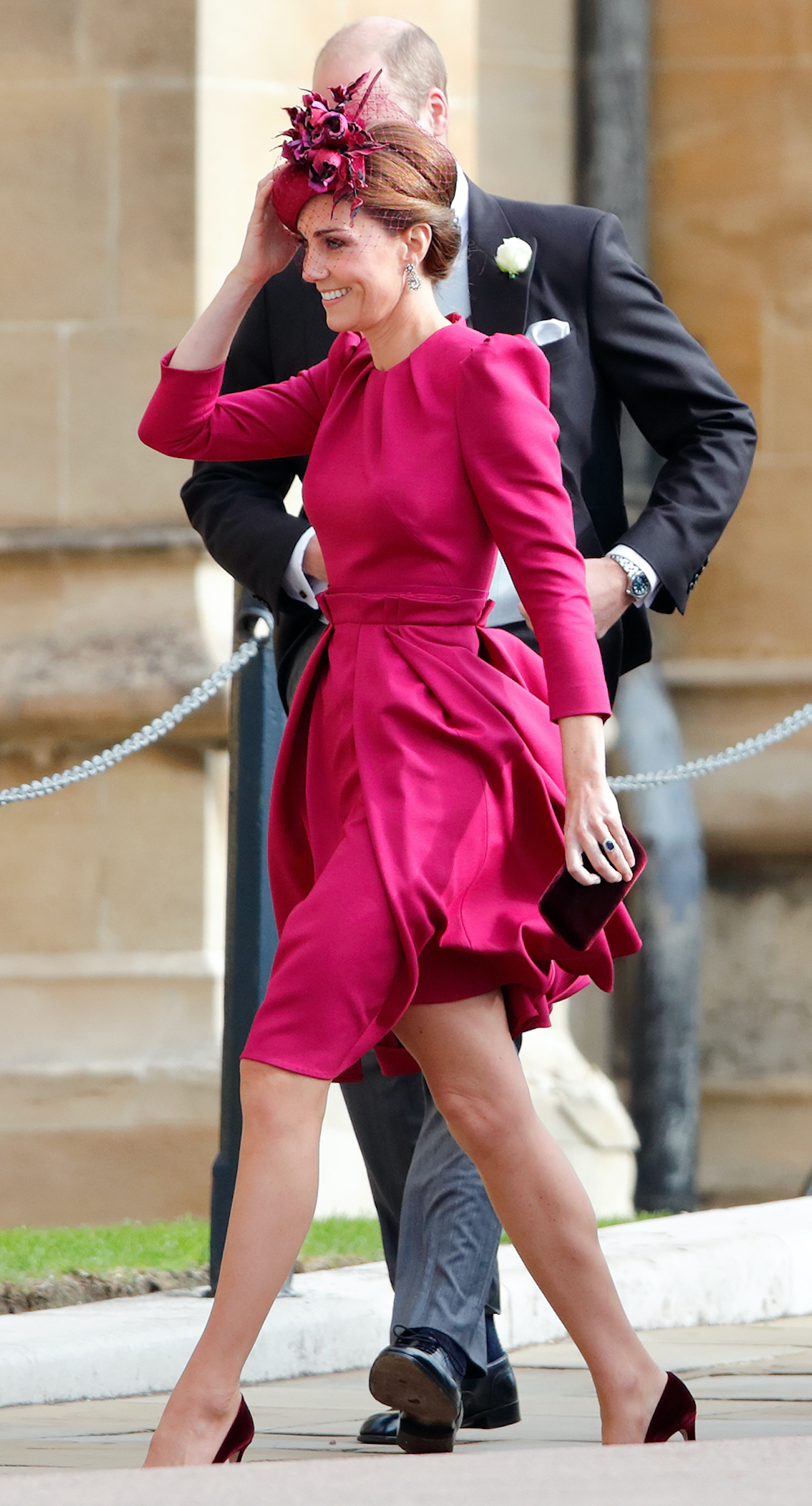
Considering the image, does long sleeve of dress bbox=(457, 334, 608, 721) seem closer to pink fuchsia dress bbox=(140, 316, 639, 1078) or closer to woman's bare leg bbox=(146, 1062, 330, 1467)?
pink fuchsia dress bbox=(140, 316, 639, 1078)

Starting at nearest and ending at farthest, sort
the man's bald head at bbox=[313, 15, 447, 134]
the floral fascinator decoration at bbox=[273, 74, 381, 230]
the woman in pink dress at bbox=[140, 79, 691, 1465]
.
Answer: the woman in pink dress at bbox=[140, 79, 691, 1465] → the floral fascinator decoration at bbox=[273, 74, 381, 230] → the man's bald head at bbox=[313, 15, 447, 134]

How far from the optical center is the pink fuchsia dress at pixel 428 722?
99.9 inches

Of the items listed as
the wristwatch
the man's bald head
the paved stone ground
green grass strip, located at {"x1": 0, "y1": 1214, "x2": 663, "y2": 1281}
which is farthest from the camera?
green grass strip, located at {"x1": 0, "y1": 1214, "x2": 663, "y2": 1281}

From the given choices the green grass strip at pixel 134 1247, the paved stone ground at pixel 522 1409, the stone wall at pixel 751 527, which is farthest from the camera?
the stone wall at pixel 751 527

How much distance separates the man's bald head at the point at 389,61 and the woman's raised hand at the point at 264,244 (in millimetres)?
367

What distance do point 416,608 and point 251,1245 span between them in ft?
2.33

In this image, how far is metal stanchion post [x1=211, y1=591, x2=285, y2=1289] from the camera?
4.04 meters

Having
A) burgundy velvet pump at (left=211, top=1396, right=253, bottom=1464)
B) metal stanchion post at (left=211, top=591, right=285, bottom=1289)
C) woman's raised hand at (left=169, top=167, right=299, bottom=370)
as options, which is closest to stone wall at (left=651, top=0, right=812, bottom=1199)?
metal stanchion post at (left=211, top=591, right=285, bottom=1289)

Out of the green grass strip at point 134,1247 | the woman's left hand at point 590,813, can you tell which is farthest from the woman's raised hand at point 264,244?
the green grass strip at point 134,1247

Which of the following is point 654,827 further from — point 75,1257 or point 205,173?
point 75,1257

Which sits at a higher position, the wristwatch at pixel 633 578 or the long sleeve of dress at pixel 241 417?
the long sleeve of dress at pixel 241 417

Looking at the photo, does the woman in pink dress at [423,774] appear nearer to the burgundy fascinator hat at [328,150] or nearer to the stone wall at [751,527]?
the burgundy fascinator hat at [328,150]

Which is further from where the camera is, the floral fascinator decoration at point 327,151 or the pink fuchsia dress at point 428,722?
the floral fascinator decoration at point 327,151

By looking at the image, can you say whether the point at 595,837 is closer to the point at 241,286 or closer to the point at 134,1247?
the point at 241,286
